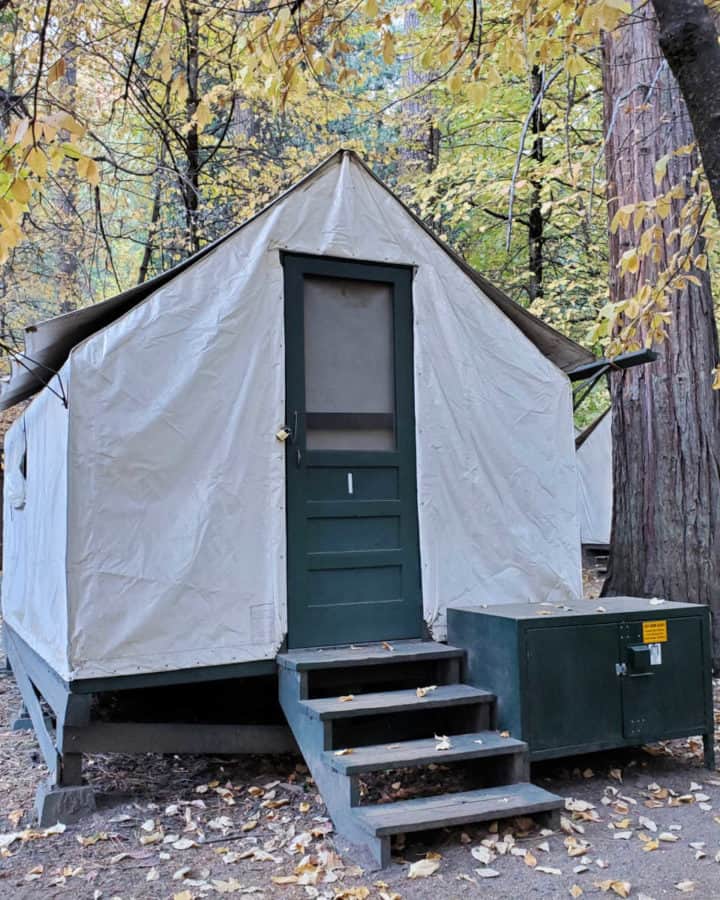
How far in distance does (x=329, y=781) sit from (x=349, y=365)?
237 centimetres

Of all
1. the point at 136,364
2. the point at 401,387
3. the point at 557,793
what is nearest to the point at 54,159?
the point at 136,364

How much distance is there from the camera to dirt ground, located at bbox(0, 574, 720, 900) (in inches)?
128

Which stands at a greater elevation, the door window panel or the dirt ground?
the door window panel

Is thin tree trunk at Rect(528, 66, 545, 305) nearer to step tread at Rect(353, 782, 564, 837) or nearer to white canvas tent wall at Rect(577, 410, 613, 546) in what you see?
white canvas tent wall at Rect(577, 410, 613, 546)

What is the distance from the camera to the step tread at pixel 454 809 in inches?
135

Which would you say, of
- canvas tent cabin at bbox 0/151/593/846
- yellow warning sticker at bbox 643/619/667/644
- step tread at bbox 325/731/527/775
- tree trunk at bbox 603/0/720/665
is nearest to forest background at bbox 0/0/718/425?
tree trunk at bbox 603/0/720/665

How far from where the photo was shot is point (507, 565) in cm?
512

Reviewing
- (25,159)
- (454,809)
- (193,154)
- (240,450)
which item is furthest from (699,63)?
(193,154)

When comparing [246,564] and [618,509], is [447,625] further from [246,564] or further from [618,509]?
[618,509]

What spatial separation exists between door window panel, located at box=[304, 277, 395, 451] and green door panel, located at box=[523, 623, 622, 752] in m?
1.53

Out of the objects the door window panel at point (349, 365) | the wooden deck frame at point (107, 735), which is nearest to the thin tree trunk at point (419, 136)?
the door window panel at point (349, 365)

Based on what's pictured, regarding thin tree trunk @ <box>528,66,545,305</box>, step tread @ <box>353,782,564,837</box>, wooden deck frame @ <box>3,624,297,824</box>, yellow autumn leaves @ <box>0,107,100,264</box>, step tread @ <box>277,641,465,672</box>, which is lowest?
step tread @ <box>353,782,564,837</box>

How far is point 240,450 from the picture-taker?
455cm

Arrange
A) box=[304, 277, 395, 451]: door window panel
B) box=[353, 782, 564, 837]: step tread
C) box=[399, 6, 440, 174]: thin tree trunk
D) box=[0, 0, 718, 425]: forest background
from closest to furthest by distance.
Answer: box=[353, 782, 564, 837]: step tread, box=[304, 277, 395, 451]: door window panel, box=[0, 0, 718, 425]: forest background, box=[399, 6, 440, 174]: thin tree trunk
